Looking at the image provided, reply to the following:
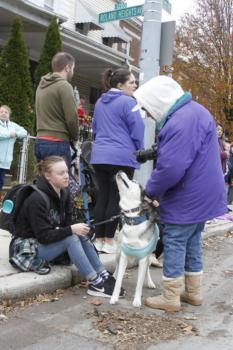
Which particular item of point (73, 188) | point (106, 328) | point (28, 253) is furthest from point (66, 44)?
point (106, 328)

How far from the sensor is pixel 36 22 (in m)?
12.4

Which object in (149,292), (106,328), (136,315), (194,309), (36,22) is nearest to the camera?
(106,328)

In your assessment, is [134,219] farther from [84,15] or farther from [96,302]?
[84,15]

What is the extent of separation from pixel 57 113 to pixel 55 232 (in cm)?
158

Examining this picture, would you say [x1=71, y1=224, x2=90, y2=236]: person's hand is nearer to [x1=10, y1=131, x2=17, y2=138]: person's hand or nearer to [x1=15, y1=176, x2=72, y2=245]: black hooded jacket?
[x1=15, y1=176, x2=72, y2=245]: black hooded jacket

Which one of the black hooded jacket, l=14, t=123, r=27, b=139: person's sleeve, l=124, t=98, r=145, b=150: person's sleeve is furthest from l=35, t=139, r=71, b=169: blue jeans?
l=14, t=123, r=27, b=139: person's sleeve

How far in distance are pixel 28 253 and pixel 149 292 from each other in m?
1.16

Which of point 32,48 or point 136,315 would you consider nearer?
point 136,315

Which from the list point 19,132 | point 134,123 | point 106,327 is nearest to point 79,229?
point 106,327

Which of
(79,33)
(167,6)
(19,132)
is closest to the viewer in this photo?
(167,6)

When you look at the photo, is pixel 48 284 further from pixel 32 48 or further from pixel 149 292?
pixel 32 48

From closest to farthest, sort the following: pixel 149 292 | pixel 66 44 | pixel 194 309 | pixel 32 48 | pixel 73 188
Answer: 1. pixel 194 309
2. pixel 149 292
3. pixel 73 188
4. pixel 66 44
5. pixel 32 48

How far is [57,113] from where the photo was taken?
18.8 feet

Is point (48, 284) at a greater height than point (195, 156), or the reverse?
point (195, 156)
